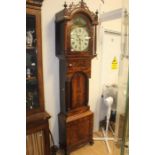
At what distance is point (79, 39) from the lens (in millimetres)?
1874

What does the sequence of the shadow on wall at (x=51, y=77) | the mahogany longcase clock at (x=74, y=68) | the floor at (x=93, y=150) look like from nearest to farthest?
the mahogany longcase clock at (x=74, y=68) → the shadow on wall at (x=51, y=77) → the floor at (x=93, y=150)

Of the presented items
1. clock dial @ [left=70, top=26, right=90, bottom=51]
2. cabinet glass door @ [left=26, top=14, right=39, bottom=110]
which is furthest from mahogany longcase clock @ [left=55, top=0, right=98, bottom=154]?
cabinet glass door @ [left=26, top=14, right=39, bottom=110]

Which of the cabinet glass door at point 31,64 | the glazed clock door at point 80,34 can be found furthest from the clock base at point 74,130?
the glazed clock door at point 80,34

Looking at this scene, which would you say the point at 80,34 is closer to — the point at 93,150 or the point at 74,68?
the point at 74,68

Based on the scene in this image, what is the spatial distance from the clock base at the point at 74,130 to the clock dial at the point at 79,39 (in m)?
0.83

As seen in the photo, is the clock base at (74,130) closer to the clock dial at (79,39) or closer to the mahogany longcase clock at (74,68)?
the mahogany longcase clock at (74,68)

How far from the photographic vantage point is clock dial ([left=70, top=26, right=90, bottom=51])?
183cm

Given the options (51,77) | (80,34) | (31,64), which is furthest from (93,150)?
(80,34)

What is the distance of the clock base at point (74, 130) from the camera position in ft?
6.40

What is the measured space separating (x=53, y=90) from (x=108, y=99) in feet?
2.87

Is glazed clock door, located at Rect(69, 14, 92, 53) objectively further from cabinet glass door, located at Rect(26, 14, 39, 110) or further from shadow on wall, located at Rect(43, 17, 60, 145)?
cabinet glass door, located at Rect(26, 14, 39, 110)

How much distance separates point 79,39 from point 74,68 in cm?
34
